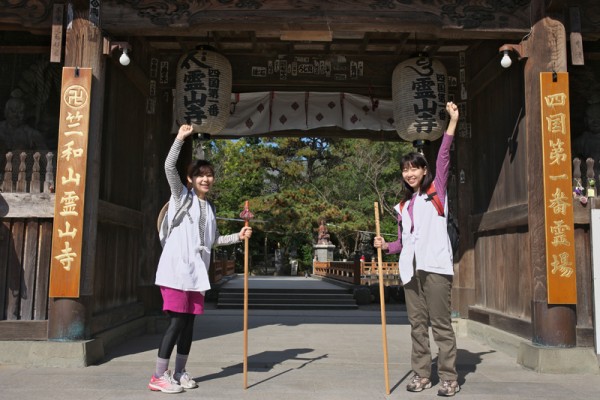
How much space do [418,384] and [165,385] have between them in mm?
2145

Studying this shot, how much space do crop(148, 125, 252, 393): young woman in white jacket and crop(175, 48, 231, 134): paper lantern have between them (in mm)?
2992

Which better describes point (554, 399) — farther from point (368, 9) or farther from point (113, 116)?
point (113, 116)

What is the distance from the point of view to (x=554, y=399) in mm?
4168

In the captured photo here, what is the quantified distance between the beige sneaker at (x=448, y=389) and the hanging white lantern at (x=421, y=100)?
4014mm

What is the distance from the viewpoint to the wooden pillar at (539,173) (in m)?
5.26

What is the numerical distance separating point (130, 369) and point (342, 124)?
6036mm

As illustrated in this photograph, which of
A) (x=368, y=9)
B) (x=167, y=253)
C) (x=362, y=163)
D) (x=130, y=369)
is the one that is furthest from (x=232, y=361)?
(x=362, y=163)

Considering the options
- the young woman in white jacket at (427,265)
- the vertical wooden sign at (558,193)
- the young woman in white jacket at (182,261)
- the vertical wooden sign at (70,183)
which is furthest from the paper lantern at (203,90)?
the vertical wooden sign at (558,193)

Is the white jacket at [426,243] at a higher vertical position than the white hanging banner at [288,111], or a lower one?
lower

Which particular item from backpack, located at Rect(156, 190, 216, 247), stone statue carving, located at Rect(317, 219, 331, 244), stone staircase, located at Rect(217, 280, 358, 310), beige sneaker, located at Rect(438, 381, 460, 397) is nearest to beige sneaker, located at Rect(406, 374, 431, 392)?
beige sneaker, located at Rect(438, 381, 460, 397)

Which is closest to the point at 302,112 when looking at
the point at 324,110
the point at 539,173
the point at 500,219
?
the point at 324,110

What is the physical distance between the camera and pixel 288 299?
14719mm

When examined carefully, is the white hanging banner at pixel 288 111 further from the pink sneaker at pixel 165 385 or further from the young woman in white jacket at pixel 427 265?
the pink sneaker at pixel 165 385

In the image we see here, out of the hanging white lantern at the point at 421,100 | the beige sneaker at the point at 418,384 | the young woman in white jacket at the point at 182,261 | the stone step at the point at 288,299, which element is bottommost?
the stone step at the point at 288,299
